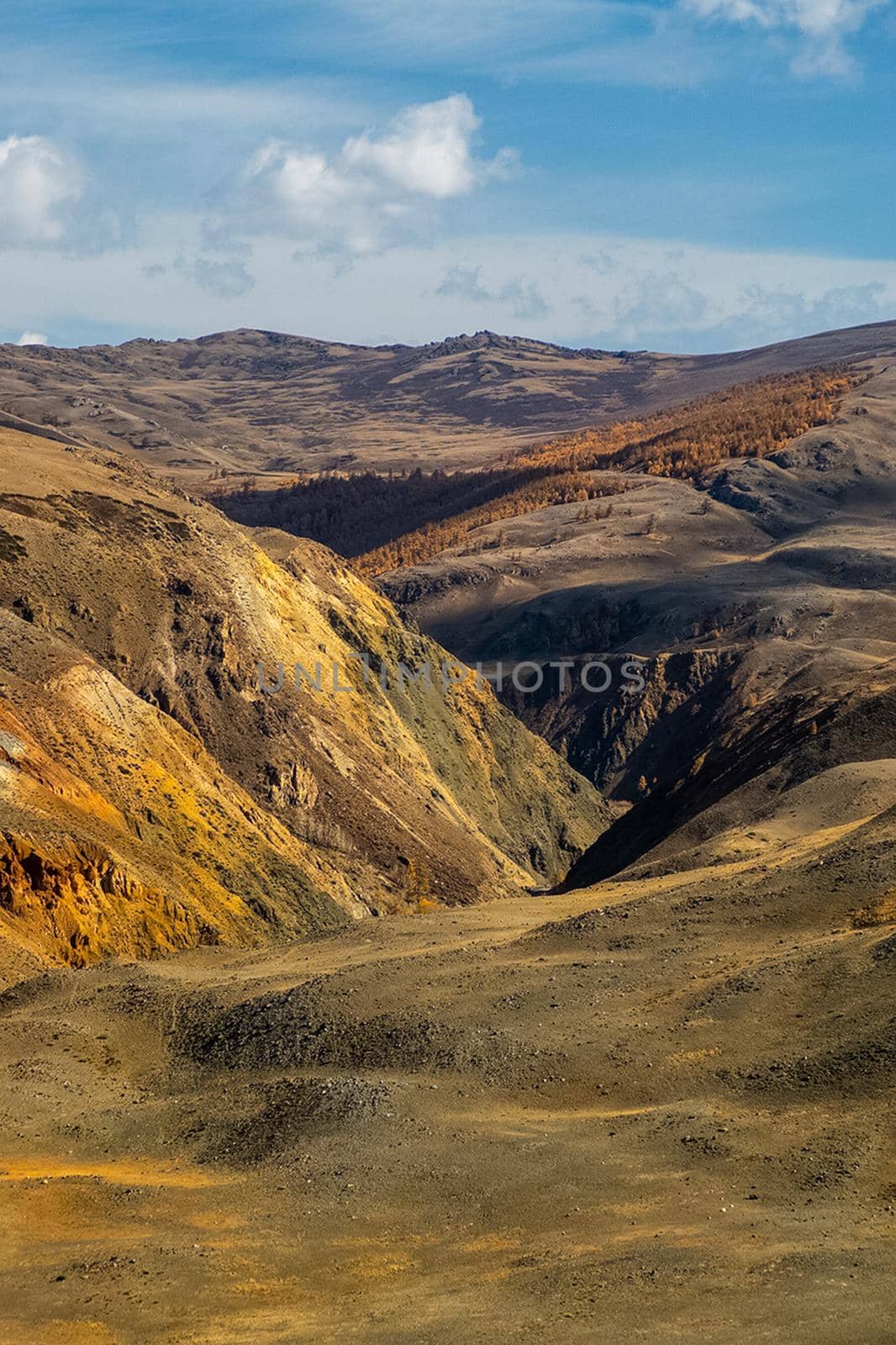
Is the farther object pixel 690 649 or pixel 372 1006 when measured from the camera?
pixel 690 649

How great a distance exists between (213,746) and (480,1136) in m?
46.7

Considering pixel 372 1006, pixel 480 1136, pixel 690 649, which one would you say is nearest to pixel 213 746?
pixel 372 1006

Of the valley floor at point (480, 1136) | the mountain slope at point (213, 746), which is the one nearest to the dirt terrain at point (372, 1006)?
the valley floor at point (480, 1136)

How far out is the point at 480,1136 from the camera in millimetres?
30984

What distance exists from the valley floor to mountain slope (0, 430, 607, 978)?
7494mm

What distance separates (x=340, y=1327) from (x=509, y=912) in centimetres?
2898

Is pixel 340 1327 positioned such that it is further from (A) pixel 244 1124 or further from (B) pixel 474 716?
(B) pixel 474 716

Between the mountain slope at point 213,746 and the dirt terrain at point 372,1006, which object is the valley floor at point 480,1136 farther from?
the mountain slope at point 213,746

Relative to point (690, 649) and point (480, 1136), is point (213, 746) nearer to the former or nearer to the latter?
point (480, 1136)

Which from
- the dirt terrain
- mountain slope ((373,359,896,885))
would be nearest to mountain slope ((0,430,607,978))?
the dirt terrain

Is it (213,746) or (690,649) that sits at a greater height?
(213,746)

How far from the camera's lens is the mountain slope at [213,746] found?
54.6 meters

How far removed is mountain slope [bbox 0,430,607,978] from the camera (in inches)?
2148

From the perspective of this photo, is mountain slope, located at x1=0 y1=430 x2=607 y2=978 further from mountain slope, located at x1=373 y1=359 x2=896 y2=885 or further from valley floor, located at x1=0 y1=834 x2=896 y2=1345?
mountain slope, located at x1=373 y1=359 x2=896 y2=885
